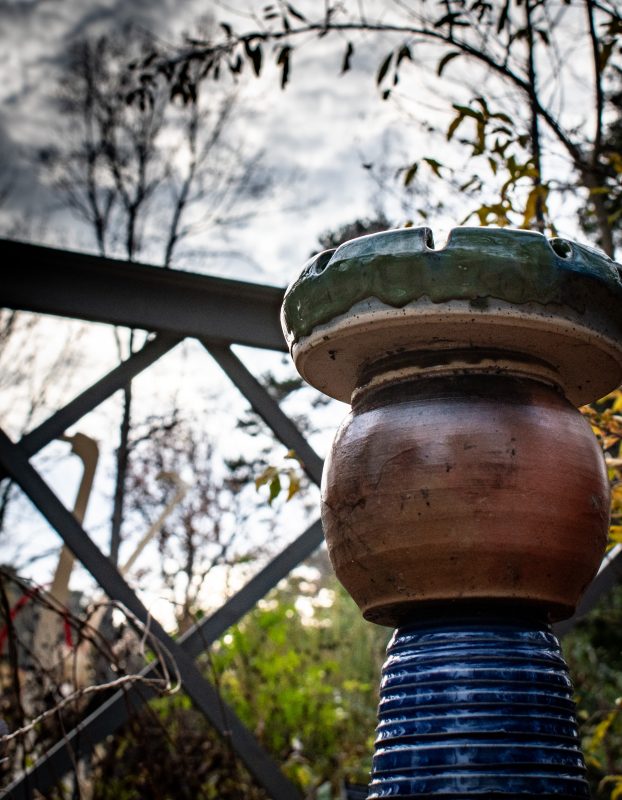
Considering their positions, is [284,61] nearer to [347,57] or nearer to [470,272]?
[347,57]

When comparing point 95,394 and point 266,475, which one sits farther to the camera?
point 95,394

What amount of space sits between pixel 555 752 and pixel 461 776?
0.12 m

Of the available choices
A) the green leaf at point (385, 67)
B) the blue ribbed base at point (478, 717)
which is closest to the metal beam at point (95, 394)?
the green leaf at point (385, 67)

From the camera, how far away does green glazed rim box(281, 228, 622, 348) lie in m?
1.04

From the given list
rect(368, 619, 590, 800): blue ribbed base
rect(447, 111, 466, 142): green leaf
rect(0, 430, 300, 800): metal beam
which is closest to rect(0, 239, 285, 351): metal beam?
rect(0, 430, 300, 800): metal beam

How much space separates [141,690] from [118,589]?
329 millimetres

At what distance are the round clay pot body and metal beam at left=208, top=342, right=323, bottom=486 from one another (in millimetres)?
900

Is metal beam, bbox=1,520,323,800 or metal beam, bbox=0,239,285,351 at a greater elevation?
metal beam, bbox=0,239,285,351

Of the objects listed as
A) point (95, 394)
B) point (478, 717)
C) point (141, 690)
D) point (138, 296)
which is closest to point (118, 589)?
point (141, 690)

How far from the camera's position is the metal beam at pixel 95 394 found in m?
1.90

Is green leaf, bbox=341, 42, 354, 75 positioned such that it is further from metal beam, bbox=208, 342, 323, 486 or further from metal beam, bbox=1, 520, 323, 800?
metal beam, bbox=1, 520, 323, 800

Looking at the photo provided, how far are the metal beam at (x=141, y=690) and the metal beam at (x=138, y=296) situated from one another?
556mm

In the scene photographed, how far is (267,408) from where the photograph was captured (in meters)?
2.02

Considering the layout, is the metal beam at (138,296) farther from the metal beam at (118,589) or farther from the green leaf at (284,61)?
the green leaf at (284,61)
